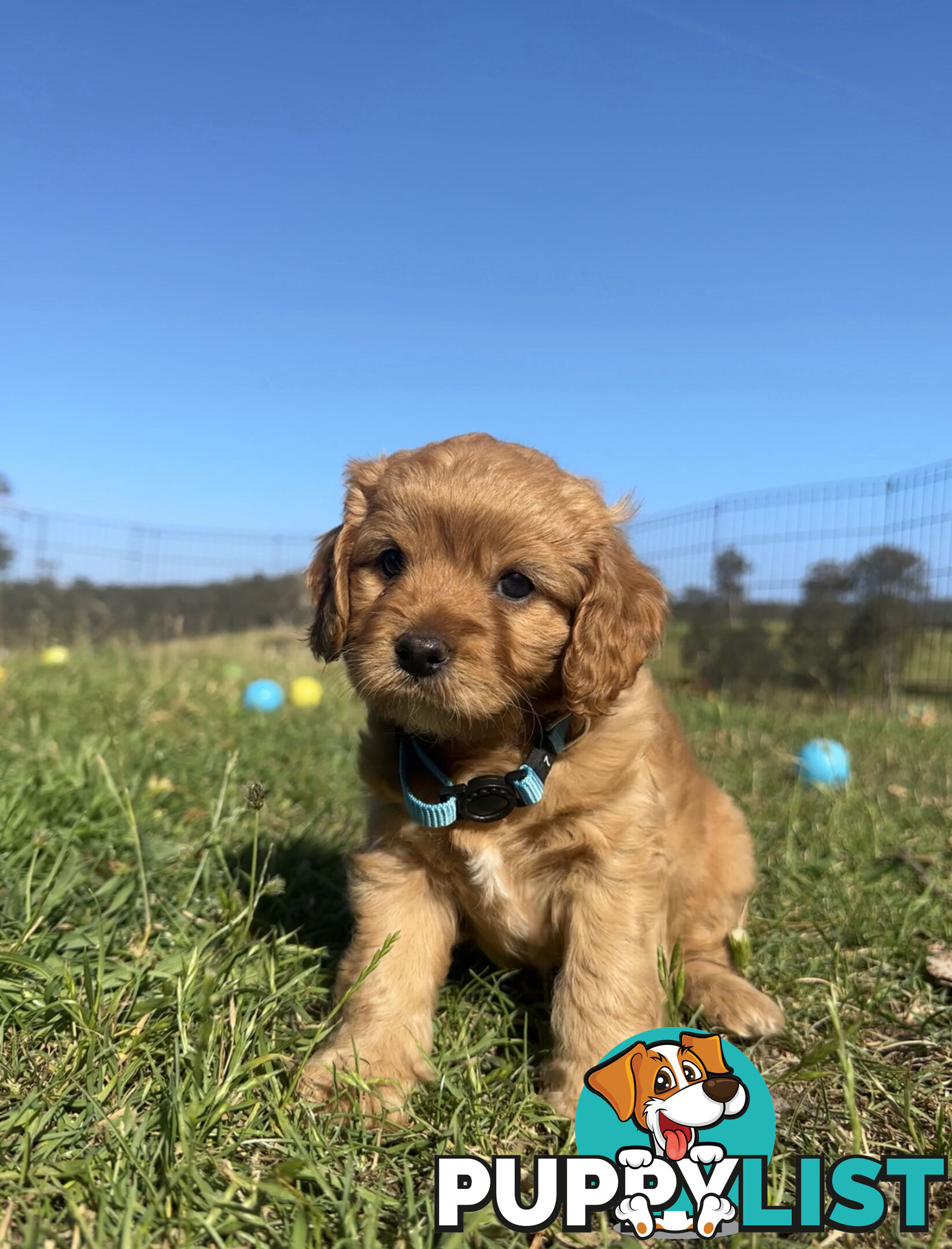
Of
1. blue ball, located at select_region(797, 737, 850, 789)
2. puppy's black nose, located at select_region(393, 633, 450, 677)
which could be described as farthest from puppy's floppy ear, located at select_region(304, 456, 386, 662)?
blue ball, located at select_region(797, 737, 850, 789)

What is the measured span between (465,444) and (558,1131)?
1.78 m

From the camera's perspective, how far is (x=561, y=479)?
2553mm

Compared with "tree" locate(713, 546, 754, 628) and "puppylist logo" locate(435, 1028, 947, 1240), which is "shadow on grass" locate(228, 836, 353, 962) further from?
"tree" locate(713, 546, 754, 628)

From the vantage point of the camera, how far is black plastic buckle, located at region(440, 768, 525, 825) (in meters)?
2.21

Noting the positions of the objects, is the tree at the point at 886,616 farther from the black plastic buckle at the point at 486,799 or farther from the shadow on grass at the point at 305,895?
the black plastic buckle at the point at 486,799

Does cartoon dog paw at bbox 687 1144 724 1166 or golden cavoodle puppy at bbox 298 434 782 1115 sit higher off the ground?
golden cavoodle puppy at bbox 298 434 782 1115

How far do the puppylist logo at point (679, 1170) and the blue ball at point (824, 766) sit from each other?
142 inches

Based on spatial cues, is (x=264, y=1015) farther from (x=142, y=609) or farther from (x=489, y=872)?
(x=142, y=609)

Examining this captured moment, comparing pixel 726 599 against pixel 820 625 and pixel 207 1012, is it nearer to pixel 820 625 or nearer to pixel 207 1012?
pixel 820 625

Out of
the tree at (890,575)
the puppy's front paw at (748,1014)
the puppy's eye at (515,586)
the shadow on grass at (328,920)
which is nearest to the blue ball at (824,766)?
the puppy's front paw at (748,1014)

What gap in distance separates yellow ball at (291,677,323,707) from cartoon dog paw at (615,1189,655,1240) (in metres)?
5.86

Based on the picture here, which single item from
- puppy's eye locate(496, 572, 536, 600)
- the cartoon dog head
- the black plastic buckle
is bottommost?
the cartoon dog head

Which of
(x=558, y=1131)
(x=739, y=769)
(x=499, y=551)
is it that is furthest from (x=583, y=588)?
(x=739, y=769)

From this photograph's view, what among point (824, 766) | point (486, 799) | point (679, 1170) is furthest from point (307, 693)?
point (679, 1170)
